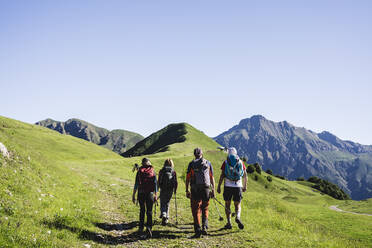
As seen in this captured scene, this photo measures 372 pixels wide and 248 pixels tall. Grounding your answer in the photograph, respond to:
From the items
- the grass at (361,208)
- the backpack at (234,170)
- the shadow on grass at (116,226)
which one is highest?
the backpack at (234,170)

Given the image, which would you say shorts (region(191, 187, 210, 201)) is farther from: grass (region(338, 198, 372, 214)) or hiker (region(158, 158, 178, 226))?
grass (region(338, 198, 372, 214))

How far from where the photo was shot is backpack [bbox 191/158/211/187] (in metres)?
10.9

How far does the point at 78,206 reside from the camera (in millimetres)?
13383

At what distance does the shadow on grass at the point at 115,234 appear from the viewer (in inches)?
378

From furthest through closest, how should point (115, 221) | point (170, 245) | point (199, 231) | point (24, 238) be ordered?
point (115, 221), point (199, 231), point (170, 245), point (24, 238)

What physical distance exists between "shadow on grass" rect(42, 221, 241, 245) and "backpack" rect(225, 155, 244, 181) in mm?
2547

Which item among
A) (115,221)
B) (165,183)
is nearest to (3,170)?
(115,221)

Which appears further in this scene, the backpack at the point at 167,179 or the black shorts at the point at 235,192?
the backpack at the point at 167,179

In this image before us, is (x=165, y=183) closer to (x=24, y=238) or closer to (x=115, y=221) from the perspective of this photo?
(x=115, y=221)

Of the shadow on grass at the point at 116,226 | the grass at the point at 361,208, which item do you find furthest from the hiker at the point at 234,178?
the grass at the point at 361,208

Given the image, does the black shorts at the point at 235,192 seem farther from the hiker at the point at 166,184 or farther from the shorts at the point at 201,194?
the hiker at the point at 166,184

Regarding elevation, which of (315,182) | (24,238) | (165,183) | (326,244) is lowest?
(315,182)

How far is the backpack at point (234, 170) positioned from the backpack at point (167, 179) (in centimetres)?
311

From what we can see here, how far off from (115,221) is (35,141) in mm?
77154
